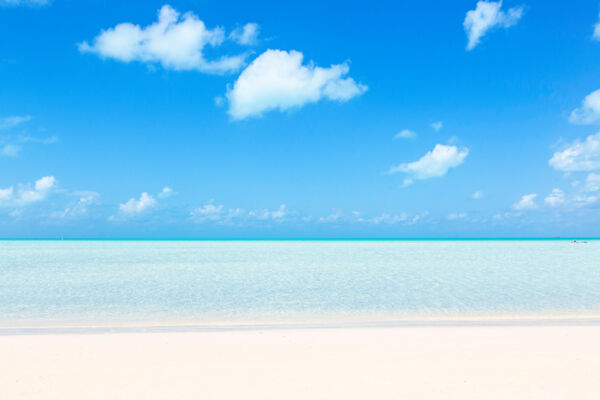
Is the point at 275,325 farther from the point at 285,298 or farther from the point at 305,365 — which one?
the point at 285,298

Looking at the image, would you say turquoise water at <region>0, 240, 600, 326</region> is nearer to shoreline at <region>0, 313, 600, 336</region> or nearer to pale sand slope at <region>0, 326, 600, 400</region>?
shoreline at <region>0, 313, 600, 336</region>

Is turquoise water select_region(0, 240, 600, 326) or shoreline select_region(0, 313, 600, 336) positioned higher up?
shoreline select_region(0, 313, 600, 336)

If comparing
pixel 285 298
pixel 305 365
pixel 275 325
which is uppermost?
pixel 305 365

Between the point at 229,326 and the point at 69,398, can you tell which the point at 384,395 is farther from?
the point at 229,326

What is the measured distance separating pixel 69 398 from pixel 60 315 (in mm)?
11467

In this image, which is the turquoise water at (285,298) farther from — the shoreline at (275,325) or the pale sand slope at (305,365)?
the pale sand slope at (305,365)

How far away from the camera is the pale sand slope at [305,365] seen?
27.8 ft

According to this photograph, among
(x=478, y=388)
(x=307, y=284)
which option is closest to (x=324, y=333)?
(x=478, y=388)

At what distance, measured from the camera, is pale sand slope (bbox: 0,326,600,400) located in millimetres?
8461

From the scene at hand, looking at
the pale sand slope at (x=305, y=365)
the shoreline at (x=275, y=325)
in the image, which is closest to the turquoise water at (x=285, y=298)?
Result: the shoreline at (x=275, y=325)

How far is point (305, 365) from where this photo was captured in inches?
398

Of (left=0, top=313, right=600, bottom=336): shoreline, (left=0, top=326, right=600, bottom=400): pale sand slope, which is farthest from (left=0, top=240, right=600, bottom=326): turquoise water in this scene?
(left=0, top=326, right=600, bottom=400): pale sand slope

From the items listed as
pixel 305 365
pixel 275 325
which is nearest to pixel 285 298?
pixel 275 325

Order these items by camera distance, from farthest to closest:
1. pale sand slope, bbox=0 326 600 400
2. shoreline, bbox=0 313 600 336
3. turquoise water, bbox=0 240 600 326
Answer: turquoise water, bbox=0 240 600 326 → shoreline, bbox=0 313 600 336 → pale sand slope, bbox=0 326 600 400
